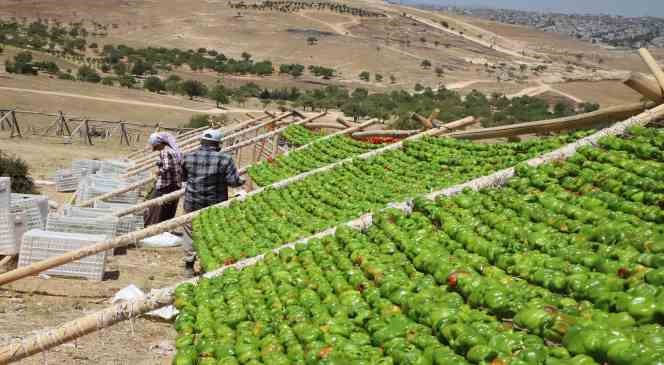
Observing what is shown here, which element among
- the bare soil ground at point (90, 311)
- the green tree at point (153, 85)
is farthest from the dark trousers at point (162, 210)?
the green tree at point (153, 85)

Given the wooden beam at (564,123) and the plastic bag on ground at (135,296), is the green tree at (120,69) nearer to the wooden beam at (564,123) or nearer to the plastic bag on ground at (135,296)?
the wooden beam at (564,123)

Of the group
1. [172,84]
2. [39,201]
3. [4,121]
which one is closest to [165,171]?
[39,201]

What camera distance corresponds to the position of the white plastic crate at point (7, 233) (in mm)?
8242

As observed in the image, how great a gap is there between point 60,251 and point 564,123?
21.5 feet

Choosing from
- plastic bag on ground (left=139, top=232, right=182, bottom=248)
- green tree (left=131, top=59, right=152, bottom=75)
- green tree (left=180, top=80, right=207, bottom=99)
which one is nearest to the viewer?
plastic bag on ground (left=139, top=232, right=182, bottom=248)

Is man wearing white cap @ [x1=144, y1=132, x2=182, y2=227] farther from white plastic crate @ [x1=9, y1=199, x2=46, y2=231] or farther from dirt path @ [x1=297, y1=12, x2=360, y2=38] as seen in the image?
dirt path @ [x1=297, y1=12, x2=360, y2=38]

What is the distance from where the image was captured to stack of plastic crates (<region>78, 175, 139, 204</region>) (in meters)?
11.2

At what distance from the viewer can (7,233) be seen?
27.1ft

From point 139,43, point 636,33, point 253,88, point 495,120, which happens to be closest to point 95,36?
point 139,43

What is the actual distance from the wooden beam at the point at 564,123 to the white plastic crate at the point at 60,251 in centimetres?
543

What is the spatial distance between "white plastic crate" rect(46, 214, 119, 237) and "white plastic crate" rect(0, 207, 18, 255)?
543 mm

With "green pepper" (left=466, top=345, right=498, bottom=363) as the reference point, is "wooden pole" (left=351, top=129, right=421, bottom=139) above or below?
below

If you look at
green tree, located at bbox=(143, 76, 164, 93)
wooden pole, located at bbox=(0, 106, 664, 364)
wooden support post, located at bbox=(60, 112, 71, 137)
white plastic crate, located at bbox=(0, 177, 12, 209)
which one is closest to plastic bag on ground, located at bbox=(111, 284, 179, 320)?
wooden pole, located at bbox=(0, 106, 664, 364)

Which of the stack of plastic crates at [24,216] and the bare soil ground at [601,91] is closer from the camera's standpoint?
the stack of plastic crates at [24,216]
